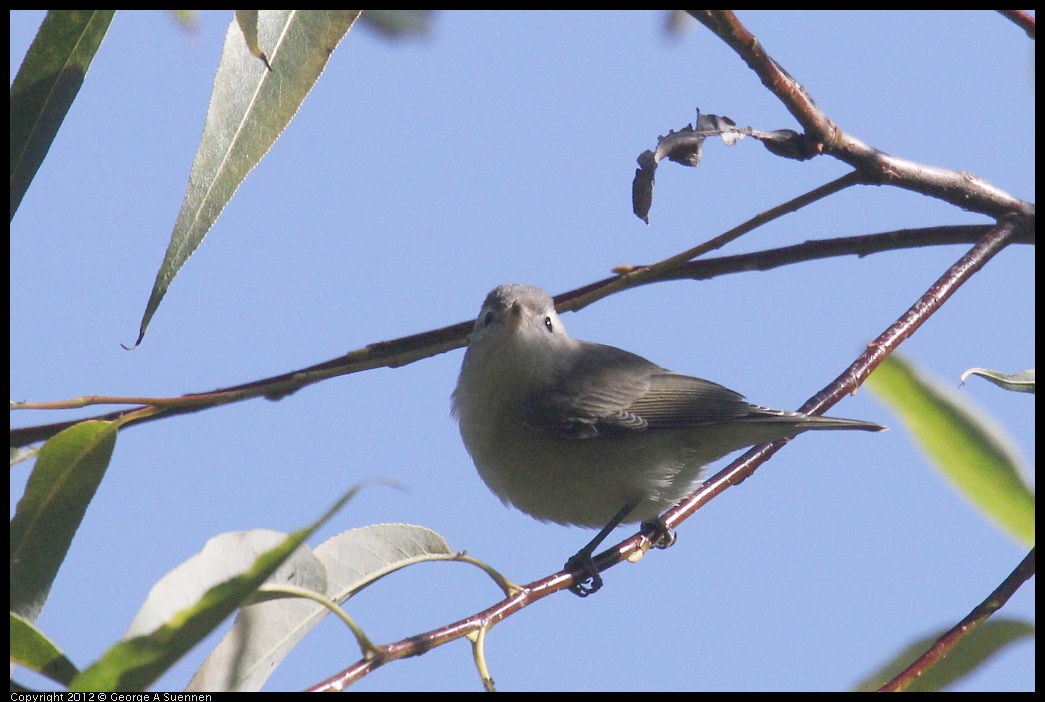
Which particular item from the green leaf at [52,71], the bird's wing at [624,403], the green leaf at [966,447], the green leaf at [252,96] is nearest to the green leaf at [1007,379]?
the green leaf at [966,447]

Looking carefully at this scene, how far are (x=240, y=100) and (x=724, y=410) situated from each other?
6.99 feet

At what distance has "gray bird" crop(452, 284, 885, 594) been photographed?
11.6 feet

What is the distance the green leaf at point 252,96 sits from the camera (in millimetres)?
2207

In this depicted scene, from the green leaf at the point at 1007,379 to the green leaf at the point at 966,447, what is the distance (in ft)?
1.26

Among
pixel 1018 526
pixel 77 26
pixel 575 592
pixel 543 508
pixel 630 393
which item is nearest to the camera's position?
pixel 1018 526

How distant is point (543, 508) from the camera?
140 inches

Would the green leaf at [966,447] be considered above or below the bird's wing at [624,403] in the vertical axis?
below

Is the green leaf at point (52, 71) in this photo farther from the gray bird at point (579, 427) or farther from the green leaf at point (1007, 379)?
the green leaf at point (1007, 379)

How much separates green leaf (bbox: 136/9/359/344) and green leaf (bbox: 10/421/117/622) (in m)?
0.53

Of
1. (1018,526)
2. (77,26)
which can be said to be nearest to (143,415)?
(77,26)

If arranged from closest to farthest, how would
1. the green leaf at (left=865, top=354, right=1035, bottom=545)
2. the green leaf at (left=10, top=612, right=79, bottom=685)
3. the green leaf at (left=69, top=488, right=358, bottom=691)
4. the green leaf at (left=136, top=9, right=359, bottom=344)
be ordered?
the green leaf at (left=69, top=488, right=358, bottom=691) < the green leaf at (left=10, top=612, right=79, bottom=685) < the green leaf at (left=865, top=354, right=1035, bottom=545) < the green leaf at (left=136, top=9, right=359, bottom=344)

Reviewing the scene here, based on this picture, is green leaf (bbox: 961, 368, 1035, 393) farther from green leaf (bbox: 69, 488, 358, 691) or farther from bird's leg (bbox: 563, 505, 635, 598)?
green leaf (bbox: 69, 488, 358, 691)

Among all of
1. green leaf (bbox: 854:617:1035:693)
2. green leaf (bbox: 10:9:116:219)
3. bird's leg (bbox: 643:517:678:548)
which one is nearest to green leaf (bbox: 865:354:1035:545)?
green leaf (bbox: 854:617:1035:693)
